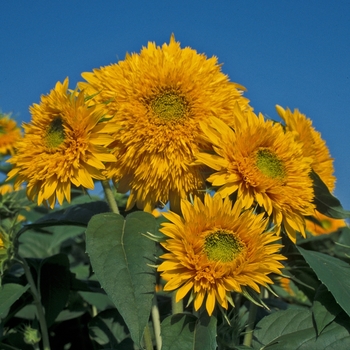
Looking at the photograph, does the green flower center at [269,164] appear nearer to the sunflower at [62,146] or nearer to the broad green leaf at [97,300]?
the sunflower at [62,146]

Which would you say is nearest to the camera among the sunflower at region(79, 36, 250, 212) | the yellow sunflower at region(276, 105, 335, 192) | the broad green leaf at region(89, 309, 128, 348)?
the sunflower at region(79, 36, 250, 212)

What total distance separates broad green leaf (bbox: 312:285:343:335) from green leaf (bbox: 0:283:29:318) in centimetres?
74

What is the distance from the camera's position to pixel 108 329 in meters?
1.89

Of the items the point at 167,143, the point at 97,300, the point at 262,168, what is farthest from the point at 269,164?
the point at 97,300

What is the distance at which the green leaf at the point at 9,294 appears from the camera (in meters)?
1.52

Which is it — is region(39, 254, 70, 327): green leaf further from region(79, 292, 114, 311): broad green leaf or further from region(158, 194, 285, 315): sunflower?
region(158, 194, 285, 315): sunflower

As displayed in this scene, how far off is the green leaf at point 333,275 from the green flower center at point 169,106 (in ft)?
1.42

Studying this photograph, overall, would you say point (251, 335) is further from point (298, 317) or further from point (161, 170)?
point (161, 170)

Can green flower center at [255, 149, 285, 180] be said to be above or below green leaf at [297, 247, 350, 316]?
above

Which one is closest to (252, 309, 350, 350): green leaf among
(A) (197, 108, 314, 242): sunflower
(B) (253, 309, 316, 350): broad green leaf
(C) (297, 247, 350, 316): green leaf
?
(B) (253, 309, 316, 350): broad green leaf

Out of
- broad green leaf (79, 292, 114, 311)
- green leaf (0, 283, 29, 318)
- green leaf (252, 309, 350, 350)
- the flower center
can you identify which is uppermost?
broad green leaf (79, 292, 114, 311)

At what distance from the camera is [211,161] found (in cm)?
136

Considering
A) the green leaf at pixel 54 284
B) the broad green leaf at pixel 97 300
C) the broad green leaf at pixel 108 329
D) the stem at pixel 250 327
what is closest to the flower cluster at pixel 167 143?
the stem at pixel 250 327

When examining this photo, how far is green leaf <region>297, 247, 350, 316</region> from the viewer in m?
1.32
